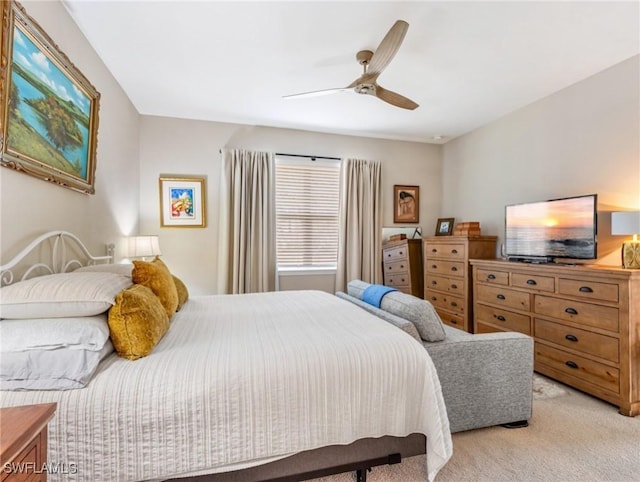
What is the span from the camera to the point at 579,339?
7.84ft

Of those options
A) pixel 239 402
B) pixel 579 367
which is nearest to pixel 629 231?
pixel 579 367

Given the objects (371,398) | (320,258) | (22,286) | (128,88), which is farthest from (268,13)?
(320,258)

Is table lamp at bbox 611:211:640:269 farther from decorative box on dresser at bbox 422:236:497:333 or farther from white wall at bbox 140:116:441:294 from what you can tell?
white wall at bbox 140:116:441:294

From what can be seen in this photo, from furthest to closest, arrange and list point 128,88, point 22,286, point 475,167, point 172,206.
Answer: point 475,167
point 172,206
point 128,88
point 22,286

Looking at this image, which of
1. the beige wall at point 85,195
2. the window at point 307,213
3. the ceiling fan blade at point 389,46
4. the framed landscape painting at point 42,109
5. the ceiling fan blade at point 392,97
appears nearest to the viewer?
the framed landscape painting at point 42,109

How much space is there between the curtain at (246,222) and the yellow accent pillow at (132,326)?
2334 mm

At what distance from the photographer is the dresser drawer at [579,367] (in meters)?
2.18

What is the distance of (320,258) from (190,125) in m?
2.38

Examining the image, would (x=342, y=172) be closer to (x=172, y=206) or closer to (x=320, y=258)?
(x=320, y=258)

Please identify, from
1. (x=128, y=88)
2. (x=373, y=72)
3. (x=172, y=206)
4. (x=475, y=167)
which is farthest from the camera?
(x=475, y=167)

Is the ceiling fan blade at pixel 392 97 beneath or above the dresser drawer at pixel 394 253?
above

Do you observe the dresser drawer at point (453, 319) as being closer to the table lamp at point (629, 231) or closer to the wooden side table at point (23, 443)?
the table lamp at point (629, 231)

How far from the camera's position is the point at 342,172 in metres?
4.30

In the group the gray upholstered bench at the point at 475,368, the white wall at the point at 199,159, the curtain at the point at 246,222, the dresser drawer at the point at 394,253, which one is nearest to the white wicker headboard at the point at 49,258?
the white wall at the point at 199,159
